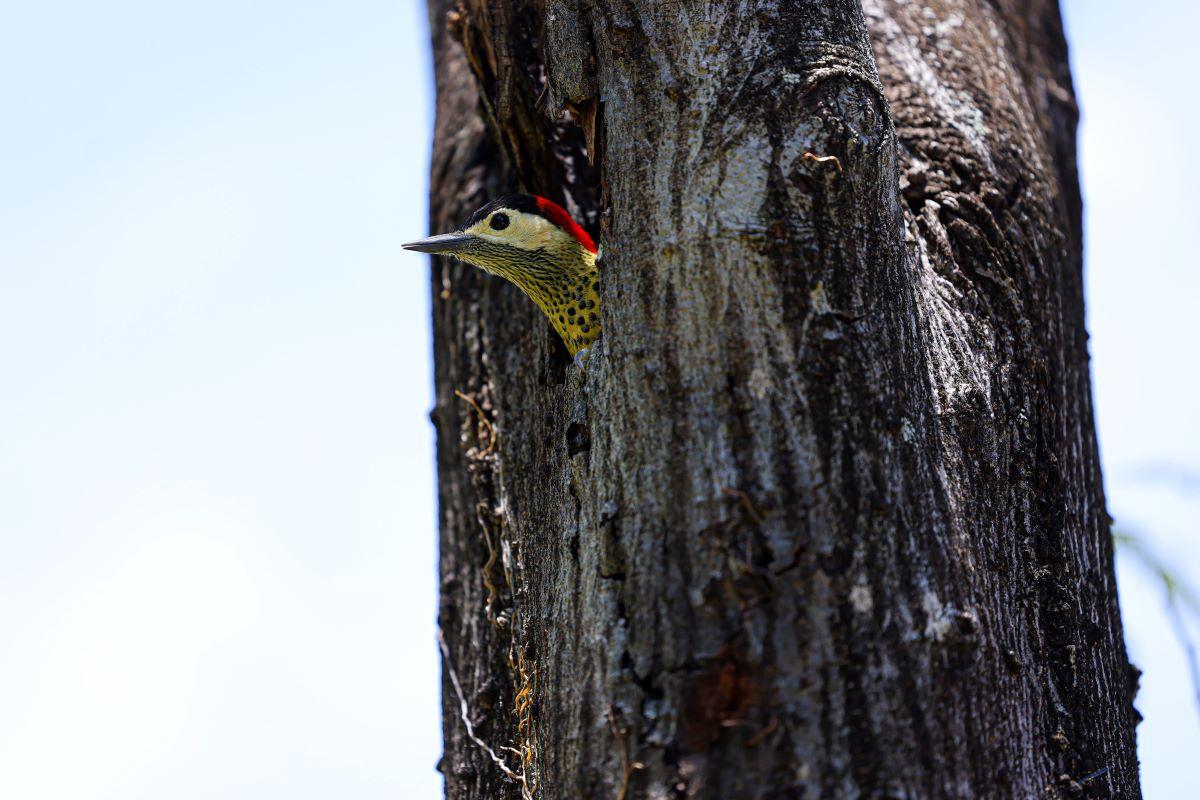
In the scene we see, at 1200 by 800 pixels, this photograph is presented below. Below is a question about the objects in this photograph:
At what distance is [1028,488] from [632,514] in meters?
0.98

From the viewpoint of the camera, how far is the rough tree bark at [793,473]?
1.84m

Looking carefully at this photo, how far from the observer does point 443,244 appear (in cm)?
313

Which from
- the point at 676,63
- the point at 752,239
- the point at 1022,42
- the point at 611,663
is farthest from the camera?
the point at 1022,42

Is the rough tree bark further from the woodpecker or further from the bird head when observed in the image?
the bird head

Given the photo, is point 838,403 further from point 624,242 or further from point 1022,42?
point 1022,42

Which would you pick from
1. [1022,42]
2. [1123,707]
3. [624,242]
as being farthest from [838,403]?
[1022,42]

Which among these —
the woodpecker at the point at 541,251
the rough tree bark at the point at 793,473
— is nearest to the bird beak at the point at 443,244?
the woodpecker at the point at 541,251

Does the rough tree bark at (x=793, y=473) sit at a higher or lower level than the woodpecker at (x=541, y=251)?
lower

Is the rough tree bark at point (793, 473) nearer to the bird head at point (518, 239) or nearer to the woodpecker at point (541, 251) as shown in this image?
the woodpecker at point (541, 251)

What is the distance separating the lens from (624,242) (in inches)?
85.0

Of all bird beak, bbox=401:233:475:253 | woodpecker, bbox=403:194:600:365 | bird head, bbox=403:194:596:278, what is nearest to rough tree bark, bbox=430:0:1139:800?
woodpecker, bbox=403:194:600:365

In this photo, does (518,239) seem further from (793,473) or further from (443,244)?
(793,473)

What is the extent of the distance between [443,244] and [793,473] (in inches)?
59.8

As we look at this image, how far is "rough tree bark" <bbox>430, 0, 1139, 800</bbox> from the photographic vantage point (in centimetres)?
184
